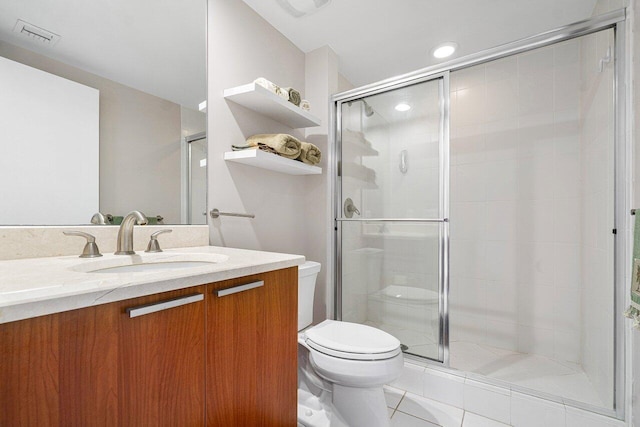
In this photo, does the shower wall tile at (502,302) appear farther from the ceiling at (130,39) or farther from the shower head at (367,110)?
the ceiling at (130,39)

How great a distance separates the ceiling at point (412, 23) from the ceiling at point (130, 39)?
544 mm

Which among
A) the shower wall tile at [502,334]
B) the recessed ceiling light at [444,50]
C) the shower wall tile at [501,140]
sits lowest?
the shower wall tile at [502,334]

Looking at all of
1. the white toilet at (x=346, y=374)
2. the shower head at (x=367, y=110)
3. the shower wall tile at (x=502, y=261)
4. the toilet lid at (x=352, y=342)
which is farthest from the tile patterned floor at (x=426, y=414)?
the shower head at (x=367, y=110)

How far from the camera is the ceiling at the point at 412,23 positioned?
66.4 inches

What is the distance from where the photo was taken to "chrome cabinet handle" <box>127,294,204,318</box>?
583mm

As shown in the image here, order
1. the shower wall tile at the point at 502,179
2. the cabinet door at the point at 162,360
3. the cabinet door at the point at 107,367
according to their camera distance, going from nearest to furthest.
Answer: the cabinet door at the point at 107,367
the cabinet door at the point at 162,360
the shower wall tile at the point at 502,179

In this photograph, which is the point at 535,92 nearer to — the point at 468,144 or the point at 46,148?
the point at 468,144

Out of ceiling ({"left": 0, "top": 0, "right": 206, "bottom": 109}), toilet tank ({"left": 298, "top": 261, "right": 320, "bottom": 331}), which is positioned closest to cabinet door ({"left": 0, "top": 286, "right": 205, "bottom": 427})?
toilet tank ({"left": 298, "top": 261, "right": 320, "bottom": 331})

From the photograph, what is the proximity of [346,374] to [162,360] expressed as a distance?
77 centimetres

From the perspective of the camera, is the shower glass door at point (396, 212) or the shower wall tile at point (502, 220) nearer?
the shower glass door at point (396, 212)

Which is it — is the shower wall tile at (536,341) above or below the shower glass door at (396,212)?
below

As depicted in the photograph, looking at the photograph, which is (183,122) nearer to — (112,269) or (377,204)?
(112,269)

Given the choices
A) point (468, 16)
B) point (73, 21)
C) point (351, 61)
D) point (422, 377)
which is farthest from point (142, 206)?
point (468, 16)

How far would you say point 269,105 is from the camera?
1647 millimetres
